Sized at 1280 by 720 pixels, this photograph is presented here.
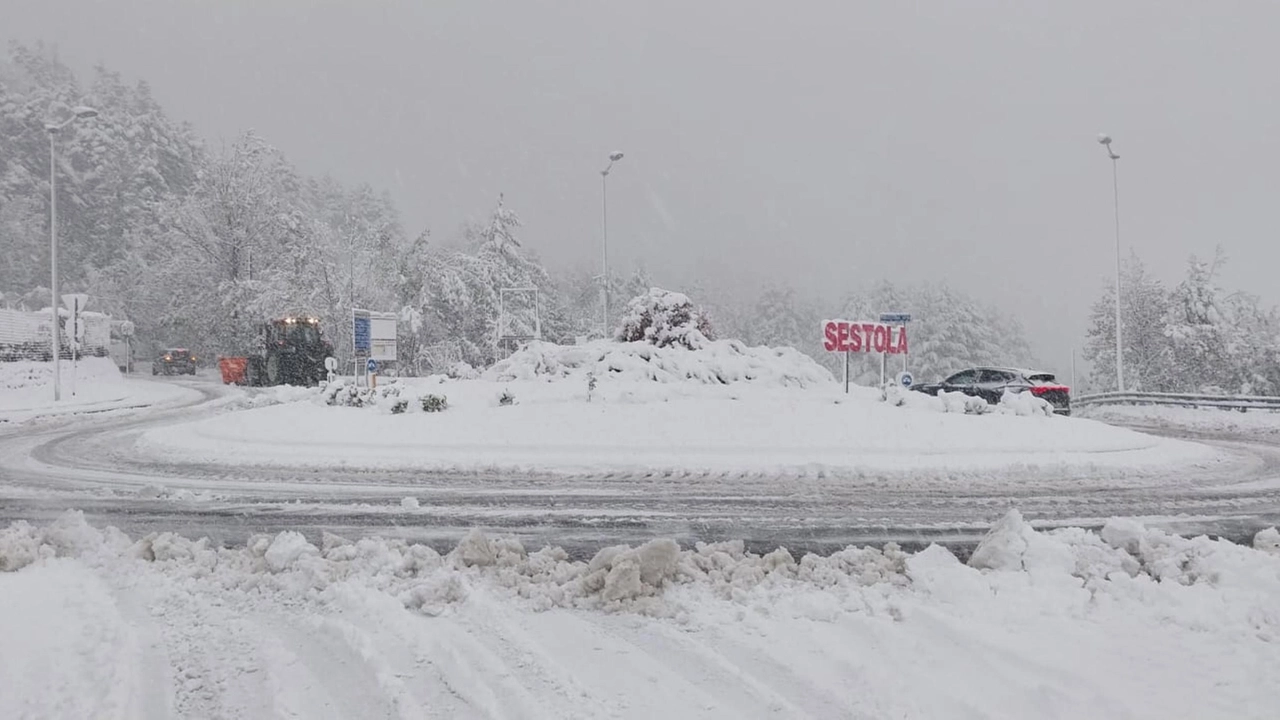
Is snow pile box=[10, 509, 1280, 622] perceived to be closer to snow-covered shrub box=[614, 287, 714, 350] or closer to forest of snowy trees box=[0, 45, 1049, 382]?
snow-covered shrub box=[614, 287, 714, 350]

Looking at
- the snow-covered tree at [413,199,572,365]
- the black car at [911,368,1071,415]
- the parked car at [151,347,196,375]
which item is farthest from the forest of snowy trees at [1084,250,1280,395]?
the parked car at [151,347,196,375]

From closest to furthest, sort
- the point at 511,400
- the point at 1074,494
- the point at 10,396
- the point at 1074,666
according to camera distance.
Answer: the point at 1074,666 → the point at 1074,494 → the point at 511,400 → the point at 10,396

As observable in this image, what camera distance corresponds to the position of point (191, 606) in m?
5.14

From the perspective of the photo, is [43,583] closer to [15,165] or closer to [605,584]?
[605,584]

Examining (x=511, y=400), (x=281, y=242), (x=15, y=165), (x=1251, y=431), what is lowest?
(x=1251, y=431)

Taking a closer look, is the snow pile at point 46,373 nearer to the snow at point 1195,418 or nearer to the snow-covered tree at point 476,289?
the snow-covered tree at point 476,289

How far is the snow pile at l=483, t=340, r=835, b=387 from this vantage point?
65.6 ft

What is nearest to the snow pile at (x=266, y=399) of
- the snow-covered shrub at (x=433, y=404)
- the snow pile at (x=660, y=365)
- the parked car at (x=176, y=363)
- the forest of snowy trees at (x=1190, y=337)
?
the snow pile at (x=660, y=365)

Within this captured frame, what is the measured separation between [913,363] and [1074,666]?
202 ft

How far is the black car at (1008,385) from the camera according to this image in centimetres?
2162

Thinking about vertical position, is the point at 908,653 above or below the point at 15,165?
below

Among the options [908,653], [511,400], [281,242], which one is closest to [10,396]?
[511,400]

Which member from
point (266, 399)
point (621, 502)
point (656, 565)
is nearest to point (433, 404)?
point (621, 502)

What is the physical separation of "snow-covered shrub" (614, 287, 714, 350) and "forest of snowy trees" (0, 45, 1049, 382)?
21263 mm
